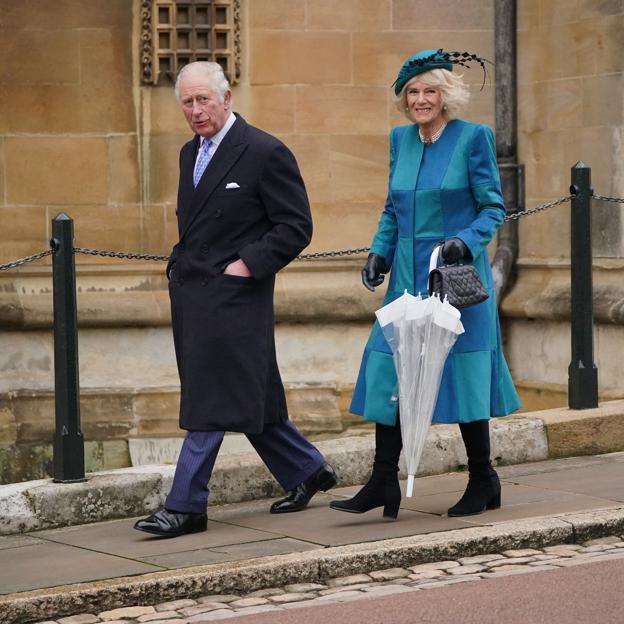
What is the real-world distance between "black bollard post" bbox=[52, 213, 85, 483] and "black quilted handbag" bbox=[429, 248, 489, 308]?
1.62m

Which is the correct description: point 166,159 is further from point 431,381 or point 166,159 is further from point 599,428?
point 431,381

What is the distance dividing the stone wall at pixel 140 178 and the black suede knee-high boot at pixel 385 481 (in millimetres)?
3739

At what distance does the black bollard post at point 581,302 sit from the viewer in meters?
8.31

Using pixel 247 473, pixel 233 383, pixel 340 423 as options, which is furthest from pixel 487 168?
pixel 340 423

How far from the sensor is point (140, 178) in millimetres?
10234

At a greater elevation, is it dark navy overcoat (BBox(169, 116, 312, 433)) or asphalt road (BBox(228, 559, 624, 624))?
dark navy overcoat (BBox(169, 116, 312, 433))

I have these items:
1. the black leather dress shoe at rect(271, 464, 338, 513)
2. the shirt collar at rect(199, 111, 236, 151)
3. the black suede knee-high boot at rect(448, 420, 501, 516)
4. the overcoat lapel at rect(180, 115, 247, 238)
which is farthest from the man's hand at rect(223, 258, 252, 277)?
the black suede knee-high boot at rect(448, 420, 501, 516)

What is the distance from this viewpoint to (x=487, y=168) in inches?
248

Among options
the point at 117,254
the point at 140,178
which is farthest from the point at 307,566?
the point at 140,178

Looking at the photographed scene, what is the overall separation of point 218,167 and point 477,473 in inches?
60.2

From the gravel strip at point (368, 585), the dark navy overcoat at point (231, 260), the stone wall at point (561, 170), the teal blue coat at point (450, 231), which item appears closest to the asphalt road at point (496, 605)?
the gravel strip at point (368, 585)

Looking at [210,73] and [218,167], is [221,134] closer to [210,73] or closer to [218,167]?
[218,167]

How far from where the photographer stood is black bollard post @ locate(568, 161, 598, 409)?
27.3 ft

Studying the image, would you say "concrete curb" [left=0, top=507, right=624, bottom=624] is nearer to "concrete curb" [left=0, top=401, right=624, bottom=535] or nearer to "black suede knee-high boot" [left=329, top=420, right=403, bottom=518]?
"black suede knee-high boot" [left=329, top=420, right=403, bottom=518]
